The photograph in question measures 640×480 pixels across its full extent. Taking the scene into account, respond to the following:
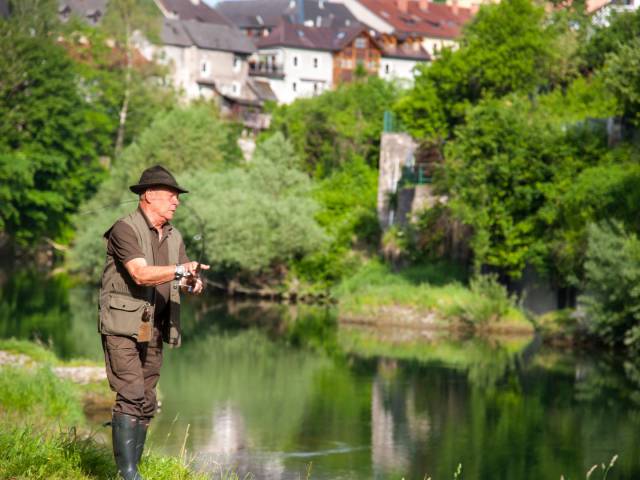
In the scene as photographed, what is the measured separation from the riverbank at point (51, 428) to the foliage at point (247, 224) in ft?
69.1

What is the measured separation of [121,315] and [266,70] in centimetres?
9005

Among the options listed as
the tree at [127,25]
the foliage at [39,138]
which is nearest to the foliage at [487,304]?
the foliage at [39,138]

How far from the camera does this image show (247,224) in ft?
143

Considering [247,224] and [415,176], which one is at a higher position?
[415,176]

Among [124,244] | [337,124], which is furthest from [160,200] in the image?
[337,124]

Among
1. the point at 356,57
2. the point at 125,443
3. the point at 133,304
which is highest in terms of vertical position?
the point at 356,57

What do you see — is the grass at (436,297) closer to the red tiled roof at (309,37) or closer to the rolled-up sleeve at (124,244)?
the rolled-up sleeve at (124,244)

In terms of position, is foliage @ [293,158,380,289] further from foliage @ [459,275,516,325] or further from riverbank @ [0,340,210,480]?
riverbank @ [0,340,210,480]

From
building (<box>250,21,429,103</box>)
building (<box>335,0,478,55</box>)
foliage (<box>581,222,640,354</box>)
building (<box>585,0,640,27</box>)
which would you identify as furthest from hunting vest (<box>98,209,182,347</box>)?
building (<box>335,0,478,55</box>)

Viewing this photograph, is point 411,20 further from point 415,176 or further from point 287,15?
point 415,176

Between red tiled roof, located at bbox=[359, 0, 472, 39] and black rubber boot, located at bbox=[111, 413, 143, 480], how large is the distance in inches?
3772

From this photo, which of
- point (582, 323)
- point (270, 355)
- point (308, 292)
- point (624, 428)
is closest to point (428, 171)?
point (308, 292)

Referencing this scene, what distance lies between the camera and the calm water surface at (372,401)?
18172 mm

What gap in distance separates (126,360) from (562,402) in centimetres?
1651
